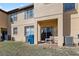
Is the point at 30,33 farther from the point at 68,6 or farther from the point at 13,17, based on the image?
the point at 68,6

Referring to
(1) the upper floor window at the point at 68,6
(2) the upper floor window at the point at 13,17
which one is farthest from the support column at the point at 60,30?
(2) the upper floor window at the point at 13,17

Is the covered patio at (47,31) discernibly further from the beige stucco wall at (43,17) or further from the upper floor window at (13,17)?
the upper floor window at (13,17)

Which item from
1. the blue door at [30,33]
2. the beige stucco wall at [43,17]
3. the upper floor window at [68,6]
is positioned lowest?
the blue door at [30,33]

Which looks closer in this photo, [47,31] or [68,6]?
[68,6]

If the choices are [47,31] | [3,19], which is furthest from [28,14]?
[47,31]

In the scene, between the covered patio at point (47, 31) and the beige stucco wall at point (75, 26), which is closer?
the beige stucco wall at point (75, 26)

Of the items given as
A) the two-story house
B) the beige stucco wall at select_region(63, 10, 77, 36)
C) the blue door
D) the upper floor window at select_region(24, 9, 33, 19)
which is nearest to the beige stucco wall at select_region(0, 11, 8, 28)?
the two-story house

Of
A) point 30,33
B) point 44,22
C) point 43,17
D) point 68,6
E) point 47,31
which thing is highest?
point 68,6

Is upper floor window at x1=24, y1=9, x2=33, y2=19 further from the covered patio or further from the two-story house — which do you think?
the covered patio

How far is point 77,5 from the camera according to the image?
45.2 feet

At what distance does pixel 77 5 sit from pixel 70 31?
2007 millimetres

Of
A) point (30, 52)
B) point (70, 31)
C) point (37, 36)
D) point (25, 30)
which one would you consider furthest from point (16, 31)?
point (30, 52)

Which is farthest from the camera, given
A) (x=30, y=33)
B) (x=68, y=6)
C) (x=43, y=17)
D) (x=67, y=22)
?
(x=30, y=33)

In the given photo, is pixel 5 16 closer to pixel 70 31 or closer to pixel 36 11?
pixel 36 11
